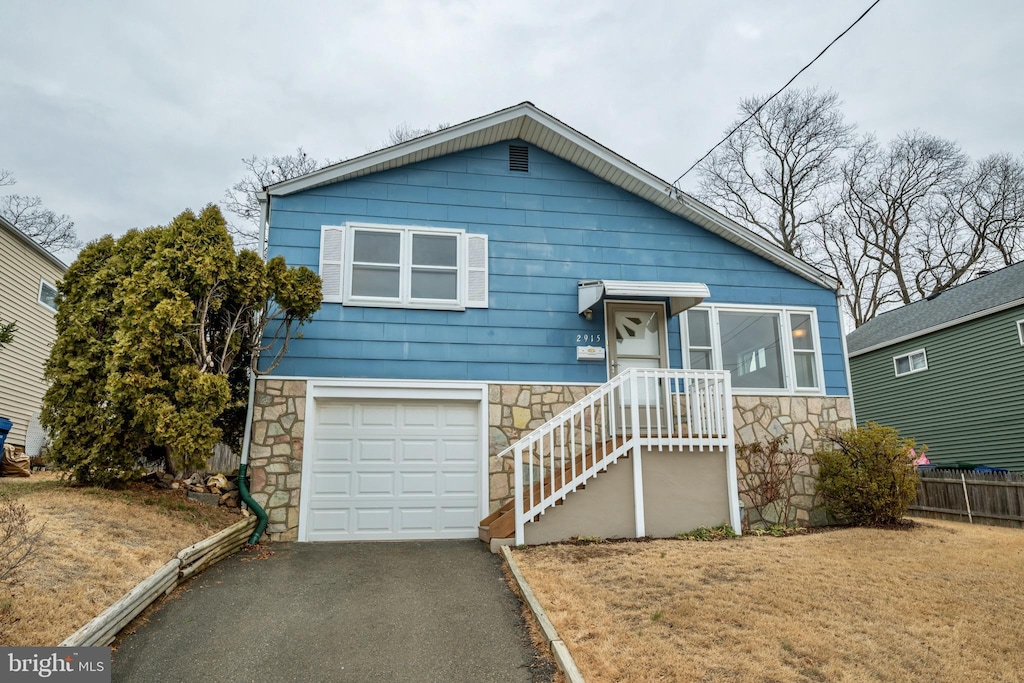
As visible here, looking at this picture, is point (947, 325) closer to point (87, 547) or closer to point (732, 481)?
point (732, 481)

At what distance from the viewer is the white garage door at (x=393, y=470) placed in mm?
8109

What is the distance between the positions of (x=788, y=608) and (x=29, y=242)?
15181 millimetres

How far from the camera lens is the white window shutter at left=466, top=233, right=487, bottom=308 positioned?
8727 millimetres

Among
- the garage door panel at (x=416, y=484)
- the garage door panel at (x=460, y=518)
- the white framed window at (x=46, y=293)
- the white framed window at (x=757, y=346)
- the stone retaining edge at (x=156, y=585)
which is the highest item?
the white framed window at (x=46, y=293)

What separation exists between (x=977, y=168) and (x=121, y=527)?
81.2 feet

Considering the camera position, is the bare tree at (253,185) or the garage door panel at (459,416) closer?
the garage door panel at (459,416)

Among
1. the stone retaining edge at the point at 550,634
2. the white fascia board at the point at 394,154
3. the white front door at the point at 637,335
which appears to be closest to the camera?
the stone retaining edge at the point at 550,634

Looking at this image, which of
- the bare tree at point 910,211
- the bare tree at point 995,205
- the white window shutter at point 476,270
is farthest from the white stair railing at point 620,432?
the bare tree at point 995,205

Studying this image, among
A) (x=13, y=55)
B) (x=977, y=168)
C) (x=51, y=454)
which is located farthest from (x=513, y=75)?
(x=977, y=168)

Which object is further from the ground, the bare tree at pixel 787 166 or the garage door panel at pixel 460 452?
the bare tree at pixel 787 166

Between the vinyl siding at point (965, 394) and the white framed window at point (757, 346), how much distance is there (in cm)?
608

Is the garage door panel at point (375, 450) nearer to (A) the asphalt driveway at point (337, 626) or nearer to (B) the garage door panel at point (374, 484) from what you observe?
(B) the garage door panel at point (374, 484)

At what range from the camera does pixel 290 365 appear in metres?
8.19

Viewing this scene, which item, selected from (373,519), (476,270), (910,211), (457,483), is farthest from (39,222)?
(910,211)
